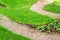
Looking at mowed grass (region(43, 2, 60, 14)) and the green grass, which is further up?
the green grass

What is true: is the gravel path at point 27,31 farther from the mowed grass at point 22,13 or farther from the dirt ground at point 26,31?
the mowed grass at point 22,13

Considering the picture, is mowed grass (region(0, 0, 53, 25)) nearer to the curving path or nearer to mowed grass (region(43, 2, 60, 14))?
the curving path

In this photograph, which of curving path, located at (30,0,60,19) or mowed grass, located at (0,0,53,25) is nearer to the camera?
mowed grass, located at (0,0,53,25)

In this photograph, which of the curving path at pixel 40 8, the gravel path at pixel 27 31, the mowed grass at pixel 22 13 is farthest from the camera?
the curving path at pixel 40 8

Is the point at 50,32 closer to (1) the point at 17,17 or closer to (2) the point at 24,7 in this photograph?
(1) the point at 17,17

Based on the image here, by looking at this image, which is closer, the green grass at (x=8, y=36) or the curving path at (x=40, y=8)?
the green grass at (x=8, y=36)

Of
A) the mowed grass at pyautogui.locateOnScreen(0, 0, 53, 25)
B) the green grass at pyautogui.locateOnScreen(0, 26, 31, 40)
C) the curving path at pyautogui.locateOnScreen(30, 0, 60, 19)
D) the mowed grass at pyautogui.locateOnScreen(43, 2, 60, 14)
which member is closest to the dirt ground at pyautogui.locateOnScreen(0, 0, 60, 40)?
the green grass at pyautogui.locateOnScreen(0, 26, 31, 40)

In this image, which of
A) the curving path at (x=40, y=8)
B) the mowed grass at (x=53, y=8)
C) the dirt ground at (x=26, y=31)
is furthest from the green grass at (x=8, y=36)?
the mowed grass at (x=53, y=8)
